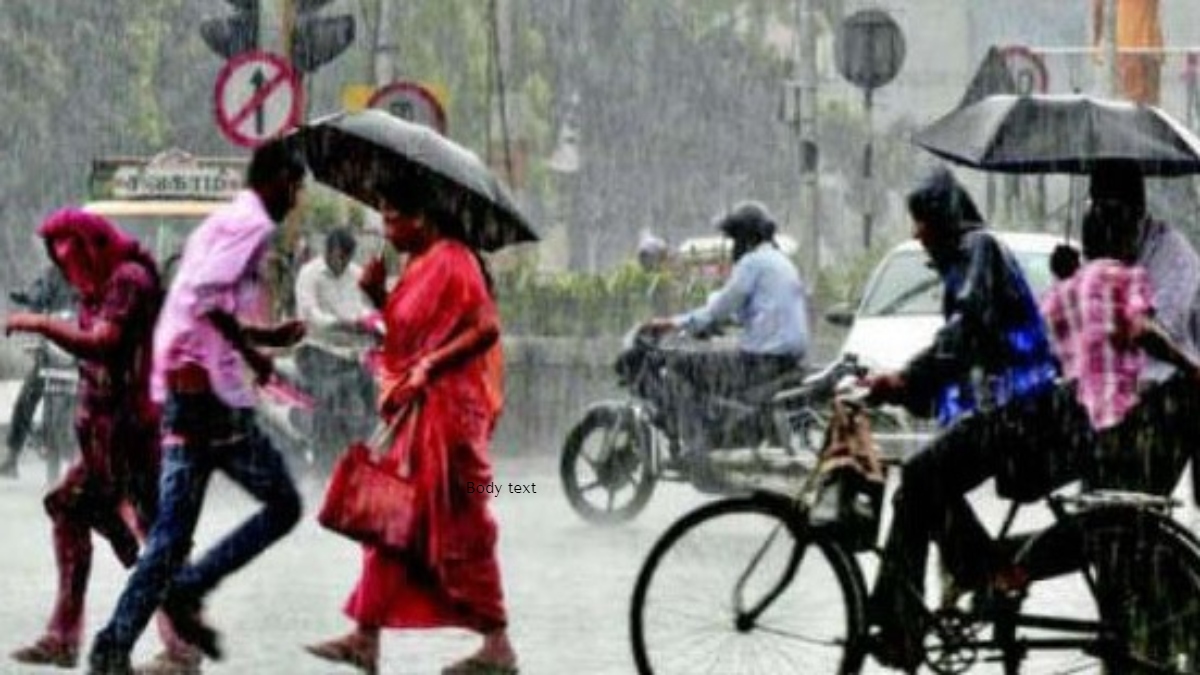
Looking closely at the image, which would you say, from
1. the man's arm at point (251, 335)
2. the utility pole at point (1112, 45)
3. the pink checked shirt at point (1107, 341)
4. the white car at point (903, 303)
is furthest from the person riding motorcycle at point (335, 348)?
the utility pole at point (1112, 45)

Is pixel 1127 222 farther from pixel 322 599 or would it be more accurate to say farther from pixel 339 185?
pixel 322 599

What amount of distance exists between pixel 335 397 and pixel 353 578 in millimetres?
6396

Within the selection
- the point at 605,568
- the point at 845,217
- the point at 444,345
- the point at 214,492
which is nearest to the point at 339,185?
the point at 444,345

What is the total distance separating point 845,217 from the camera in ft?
321

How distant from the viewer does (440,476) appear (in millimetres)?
10766

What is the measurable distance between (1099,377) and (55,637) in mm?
3330

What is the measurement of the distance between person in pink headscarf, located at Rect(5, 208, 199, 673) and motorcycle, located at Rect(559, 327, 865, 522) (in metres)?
6.70

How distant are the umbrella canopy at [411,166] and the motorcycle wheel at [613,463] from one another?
7299mm

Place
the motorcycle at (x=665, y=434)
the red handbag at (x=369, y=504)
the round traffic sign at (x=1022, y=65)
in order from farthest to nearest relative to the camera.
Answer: the round traffic sign at (x=1022, y=65) → the motorcycle at (x=665, y=434) → the red handbag at (x=369, y=504)

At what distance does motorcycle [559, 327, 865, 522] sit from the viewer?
1831cm

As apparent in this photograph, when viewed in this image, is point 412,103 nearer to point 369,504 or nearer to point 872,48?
point 872,48

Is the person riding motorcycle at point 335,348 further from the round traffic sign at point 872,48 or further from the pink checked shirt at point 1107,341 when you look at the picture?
the round traffic sign at point 872,48

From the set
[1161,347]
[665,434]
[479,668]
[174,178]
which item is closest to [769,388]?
[665,434]

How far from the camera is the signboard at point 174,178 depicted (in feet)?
93.1
